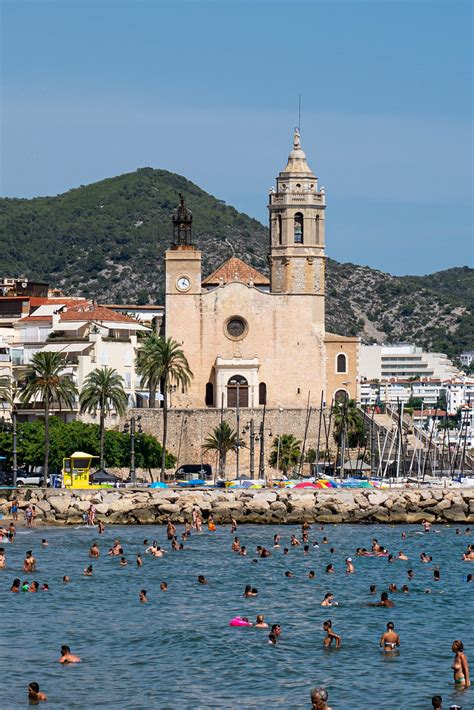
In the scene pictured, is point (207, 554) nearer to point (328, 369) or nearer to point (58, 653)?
point (58, 653)

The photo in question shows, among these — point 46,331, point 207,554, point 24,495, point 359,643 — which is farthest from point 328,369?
point 359,643

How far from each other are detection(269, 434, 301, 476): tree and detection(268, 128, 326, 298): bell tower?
981 cm

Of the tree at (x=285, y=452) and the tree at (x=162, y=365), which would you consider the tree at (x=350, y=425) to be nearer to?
the tree at (x=285, y=452)

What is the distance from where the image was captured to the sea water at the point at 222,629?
119 feet

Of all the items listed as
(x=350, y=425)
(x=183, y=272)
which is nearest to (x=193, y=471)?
(x=350, y=425)

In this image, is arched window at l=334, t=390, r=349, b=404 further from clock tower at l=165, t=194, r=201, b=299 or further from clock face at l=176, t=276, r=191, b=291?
clock face at l=176, t=276, r=191, b=291

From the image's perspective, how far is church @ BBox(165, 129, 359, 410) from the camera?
→ 101 meters

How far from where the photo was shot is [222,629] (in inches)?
1732

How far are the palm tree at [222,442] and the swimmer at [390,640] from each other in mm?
53569

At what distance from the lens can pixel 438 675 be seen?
124 ft

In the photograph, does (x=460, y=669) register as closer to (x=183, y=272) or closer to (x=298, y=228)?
(x=183, y=272)

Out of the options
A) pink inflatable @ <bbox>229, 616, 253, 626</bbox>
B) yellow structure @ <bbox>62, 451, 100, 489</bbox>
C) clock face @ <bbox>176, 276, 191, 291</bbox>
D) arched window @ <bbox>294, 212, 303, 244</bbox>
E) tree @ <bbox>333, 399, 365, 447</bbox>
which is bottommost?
pink inflatable @ <bbox>229, 616, 253, 626</bbox>

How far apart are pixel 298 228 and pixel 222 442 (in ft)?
52.0

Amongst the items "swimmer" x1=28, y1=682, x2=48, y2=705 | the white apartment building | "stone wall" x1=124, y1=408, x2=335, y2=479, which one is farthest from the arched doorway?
"swimmer" x1=28, y1=682, x2=48, y2=705
